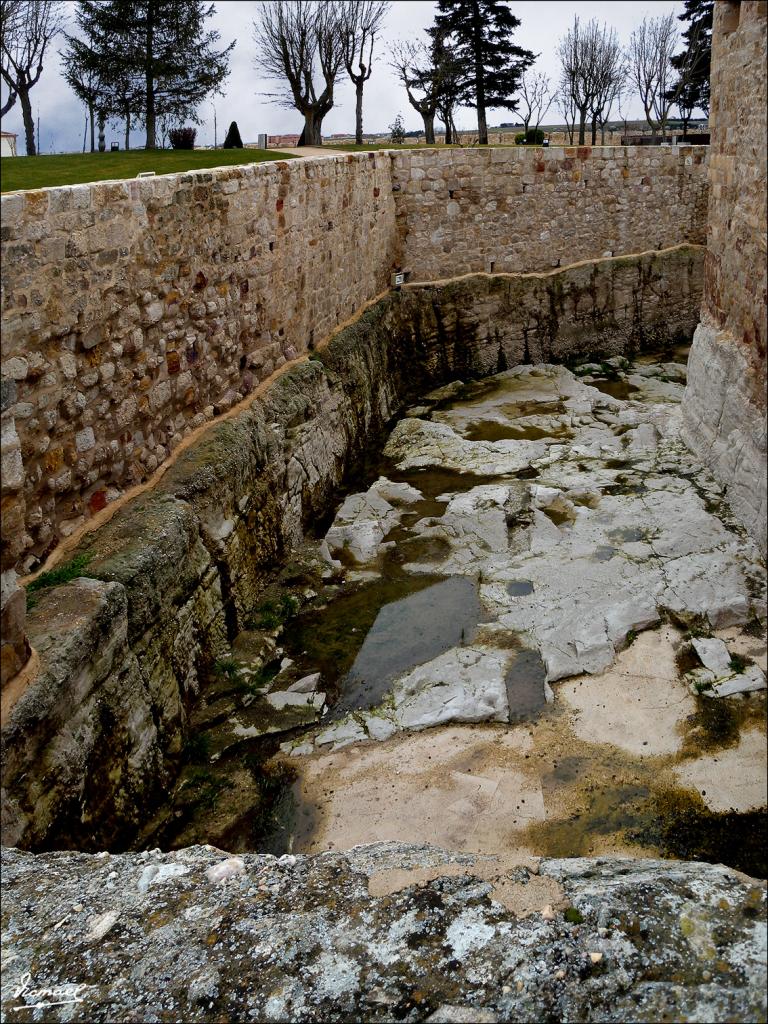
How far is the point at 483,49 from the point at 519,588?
2805 cm

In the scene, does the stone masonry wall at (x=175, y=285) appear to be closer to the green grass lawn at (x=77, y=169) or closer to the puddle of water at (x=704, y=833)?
the green grass lawn at (x=77, y=169)

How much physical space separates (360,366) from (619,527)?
4.71 meters

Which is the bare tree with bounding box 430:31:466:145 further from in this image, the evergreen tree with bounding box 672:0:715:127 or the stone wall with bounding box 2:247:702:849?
the stone wall with bounding box 2:247:702:849

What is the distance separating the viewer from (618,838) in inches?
221

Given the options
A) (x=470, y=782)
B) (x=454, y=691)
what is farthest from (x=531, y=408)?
(x=470, y=782)

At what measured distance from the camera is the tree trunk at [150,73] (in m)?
23.0

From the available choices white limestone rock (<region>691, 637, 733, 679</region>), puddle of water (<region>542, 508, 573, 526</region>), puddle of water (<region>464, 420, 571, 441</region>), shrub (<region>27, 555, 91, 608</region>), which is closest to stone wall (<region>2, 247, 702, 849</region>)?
shrub (<region>27, 555, 91, 608</region>)

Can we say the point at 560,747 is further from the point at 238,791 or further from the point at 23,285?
the point at 23,285

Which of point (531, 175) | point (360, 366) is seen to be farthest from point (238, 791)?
point (531, 175)

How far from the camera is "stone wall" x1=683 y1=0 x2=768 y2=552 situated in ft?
26.5

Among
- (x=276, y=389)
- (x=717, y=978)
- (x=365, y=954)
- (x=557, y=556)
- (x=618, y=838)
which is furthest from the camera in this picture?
(x=276, y=389)

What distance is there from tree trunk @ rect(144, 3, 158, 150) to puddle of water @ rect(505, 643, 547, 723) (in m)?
19.7

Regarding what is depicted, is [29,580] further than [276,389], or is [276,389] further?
[276,389]

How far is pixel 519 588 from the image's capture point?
28.1ft
